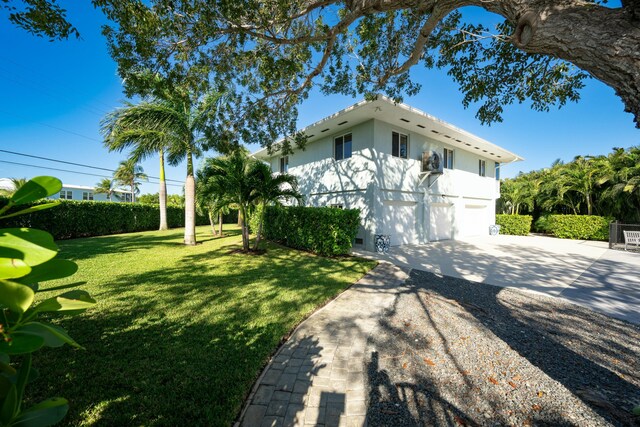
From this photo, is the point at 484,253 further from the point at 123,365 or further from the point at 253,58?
the point at 123,365

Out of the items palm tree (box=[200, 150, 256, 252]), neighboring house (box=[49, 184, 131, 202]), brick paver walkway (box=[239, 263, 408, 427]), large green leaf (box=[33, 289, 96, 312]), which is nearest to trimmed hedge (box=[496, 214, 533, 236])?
palm tree (box=[200, 150, 256, 252])

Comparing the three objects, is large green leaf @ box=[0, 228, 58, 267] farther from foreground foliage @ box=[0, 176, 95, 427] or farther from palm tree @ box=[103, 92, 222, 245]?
palm tree @ box=[103, 92, 222, 245]

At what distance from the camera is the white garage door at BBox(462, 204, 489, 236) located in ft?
54.0

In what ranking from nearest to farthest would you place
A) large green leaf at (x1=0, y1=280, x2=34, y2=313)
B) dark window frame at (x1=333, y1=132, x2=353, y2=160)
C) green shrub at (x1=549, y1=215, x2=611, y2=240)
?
large green leaf at (x1=0, y1=280, x2=34, y2=313), dark window frame at (x1=333, y1=132, x2=353, y2=160), green shrub at (x1=549, y1=215, x2=611, y2=240)

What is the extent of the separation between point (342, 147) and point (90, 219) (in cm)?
1552

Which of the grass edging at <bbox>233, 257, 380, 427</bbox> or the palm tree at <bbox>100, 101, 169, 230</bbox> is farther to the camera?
the palm tree at <bbox>100, 101, 169, 230</bbox>

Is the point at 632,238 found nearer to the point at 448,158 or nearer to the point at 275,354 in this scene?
the point at 448,158

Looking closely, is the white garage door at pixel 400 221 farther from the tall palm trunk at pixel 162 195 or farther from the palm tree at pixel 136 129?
the tall palm trunk at pixel 162 195

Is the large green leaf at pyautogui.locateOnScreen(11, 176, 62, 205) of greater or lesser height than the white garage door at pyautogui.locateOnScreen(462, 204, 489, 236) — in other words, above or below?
above

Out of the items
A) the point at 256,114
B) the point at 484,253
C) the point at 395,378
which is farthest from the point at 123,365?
the point at 484,253

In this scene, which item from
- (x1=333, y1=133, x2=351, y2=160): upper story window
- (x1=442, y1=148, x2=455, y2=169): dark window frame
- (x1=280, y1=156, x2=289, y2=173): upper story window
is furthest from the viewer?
(x1=280, y1=156, x2=289, y2=173): upper story window

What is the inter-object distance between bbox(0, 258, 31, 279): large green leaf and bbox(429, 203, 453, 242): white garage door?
14815 mm

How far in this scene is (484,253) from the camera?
412 inches

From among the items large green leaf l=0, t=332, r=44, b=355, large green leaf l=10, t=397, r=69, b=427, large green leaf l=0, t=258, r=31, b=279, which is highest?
large green leaf l=0, t=258, r=31, b=279
